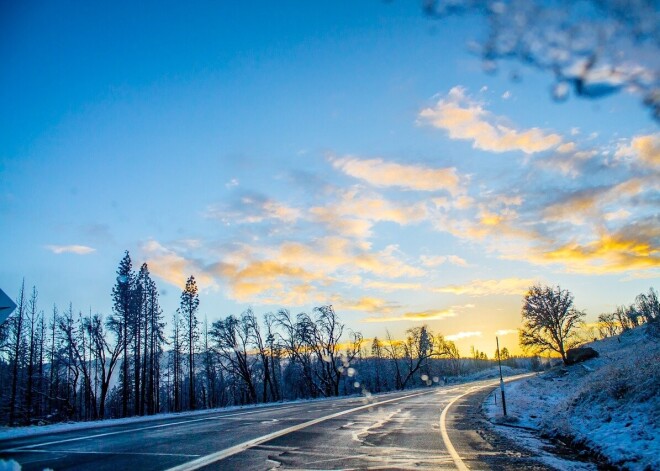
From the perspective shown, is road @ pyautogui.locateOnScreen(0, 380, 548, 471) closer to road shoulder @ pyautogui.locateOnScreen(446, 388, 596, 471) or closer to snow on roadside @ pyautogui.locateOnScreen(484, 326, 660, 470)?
road shoulder @ pyautogui.locateOnScreen(446, 388, 596, 471)

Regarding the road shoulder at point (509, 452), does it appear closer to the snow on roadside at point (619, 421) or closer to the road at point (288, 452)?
the road at point (288, 452)

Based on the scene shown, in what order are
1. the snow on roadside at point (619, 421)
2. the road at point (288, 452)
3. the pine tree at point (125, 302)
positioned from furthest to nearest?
the pine tree at point (125, 302) → the snow on roadside at point (619, 421) → the road at point (288, 452)

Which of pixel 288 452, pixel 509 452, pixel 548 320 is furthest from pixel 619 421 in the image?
pixel 548 320

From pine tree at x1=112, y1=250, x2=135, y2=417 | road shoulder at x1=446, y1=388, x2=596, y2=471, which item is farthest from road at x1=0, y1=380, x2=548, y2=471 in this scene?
pine tree at x1=112, y1=250, x2=135, y2=417

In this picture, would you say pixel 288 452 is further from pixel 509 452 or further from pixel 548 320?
pixel 548 320

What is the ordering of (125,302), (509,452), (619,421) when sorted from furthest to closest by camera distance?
(125,302), (619,421), (509,452)

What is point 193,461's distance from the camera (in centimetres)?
667

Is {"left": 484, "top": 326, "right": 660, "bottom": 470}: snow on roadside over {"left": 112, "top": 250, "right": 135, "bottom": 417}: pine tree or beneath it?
beneath

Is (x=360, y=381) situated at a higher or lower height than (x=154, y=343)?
lower

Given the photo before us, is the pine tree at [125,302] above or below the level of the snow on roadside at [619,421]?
above

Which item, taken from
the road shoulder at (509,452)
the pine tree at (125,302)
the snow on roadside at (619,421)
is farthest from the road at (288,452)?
the pine tree at (125,302)

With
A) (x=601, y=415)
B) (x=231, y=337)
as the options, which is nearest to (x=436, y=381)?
(x=231, y=337)

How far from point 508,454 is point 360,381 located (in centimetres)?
13045

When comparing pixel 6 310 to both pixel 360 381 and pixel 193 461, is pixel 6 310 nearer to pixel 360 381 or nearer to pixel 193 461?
pixel 193 461
